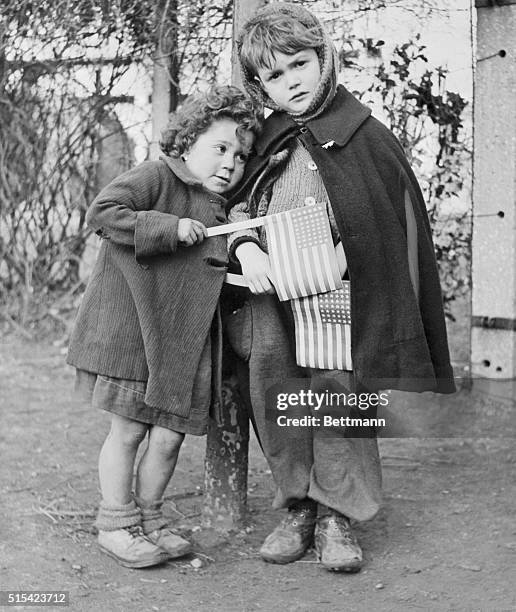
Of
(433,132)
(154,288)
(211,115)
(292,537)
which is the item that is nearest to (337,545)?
(292,537)

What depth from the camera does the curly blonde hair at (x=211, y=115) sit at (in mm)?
2703

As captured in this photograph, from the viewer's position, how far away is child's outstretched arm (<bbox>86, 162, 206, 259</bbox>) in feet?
8.50

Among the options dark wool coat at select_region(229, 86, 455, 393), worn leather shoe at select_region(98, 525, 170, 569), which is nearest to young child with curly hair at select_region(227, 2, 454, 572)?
dark wool coat at select_region(229, 86, 455, 393)

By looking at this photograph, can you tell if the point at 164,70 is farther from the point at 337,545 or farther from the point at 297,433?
the point at 337,545

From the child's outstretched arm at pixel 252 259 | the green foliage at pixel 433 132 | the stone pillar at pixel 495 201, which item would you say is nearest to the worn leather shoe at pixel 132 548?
the child's outstretched arm at pixel 252 259

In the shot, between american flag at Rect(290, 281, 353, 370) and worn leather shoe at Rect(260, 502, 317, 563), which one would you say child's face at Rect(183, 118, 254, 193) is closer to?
american flag at Rect(290, 281, 353, 370)

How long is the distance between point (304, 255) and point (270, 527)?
1.02m

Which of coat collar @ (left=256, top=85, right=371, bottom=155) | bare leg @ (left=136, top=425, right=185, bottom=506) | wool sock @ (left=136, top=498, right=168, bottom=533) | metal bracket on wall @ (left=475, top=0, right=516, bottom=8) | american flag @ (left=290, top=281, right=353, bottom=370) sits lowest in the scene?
wool sock @ (left=136, top=498, right=168, bottom=533)

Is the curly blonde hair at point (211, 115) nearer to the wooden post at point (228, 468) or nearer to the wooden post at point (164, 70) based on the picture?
the wooden post at point (228, 468)

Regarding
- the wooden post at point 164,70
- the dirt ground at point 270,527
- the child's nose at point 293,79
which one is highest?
the wooden post at point 164,70

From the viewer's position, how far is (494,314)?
13.9 ft

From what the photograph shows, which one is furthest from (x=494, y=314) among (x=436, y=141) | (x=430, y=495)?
(x=430, y=495)

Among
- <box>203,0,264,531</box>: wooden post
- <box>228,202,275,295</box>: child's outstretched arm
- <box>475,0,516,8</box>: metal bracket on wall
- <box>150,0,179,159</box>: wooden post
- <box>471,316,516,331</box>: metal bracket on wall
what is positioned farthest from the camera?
<box>150,0,179,159</box>: wooden post

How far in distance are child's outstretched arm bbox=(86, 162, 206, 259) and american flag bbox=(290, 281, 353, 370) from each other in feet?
1.24
